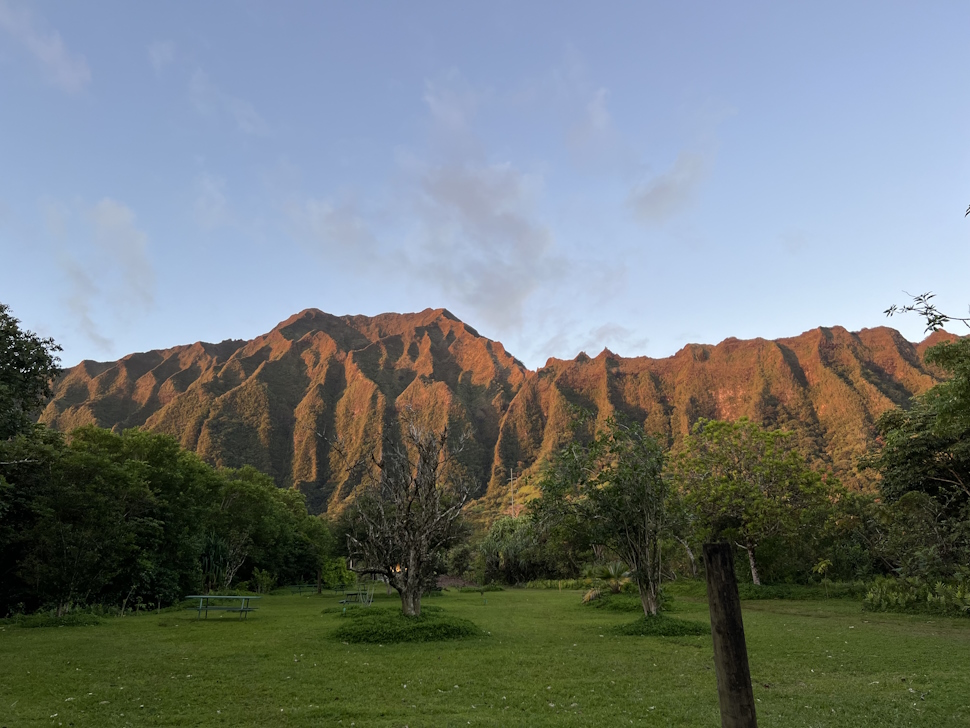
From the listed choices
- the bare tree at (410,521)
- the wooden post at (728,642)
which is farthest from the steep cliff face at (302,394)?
the wooden post at (728,642)

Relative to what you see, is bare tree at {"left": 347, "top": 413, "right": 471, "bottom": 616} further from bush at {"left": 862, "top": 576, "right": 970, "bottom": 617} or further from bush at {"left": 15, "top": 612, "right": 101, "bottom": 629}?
bush at {"left": 862, "top": 576, "right": 970, "bottom": 617}

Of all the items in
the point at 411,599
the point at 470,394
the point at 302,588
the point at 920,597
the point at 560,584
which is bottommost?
the point at 560,584

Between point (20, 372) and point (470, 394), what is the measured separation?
407 feet

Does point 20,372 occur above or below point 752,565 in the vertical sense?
above

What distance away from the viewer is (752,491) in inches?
1132

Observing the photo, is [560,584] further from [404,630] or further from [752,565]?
[404,630]

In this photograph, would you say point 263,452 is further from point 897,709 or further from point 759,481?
point 897,709

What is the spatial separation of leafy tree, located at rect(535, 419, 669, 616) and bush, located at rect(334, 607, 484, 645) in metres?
4.47

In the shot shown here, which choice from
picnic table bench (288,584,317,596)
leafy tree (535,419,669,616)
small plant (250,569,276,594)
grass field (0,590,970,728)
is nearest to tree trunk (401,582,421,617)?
grass field (0,590,970,728)

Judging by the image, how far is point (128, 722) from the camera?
23.3ft

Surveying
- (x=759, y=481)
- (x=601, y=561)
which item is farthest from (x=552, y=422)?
(x=759, y=481)

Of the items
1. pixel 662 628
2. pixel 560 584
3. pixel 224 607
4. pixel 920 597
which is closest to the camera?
pixel 662 628

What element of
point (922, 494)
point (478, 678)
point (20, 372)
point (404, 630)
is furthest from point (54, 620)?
point (922, 494)

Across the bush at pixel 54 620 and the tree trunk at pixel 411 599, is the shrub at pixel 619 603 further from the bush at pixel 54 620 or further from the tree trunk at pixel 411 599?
the bush at pixel 54 620
